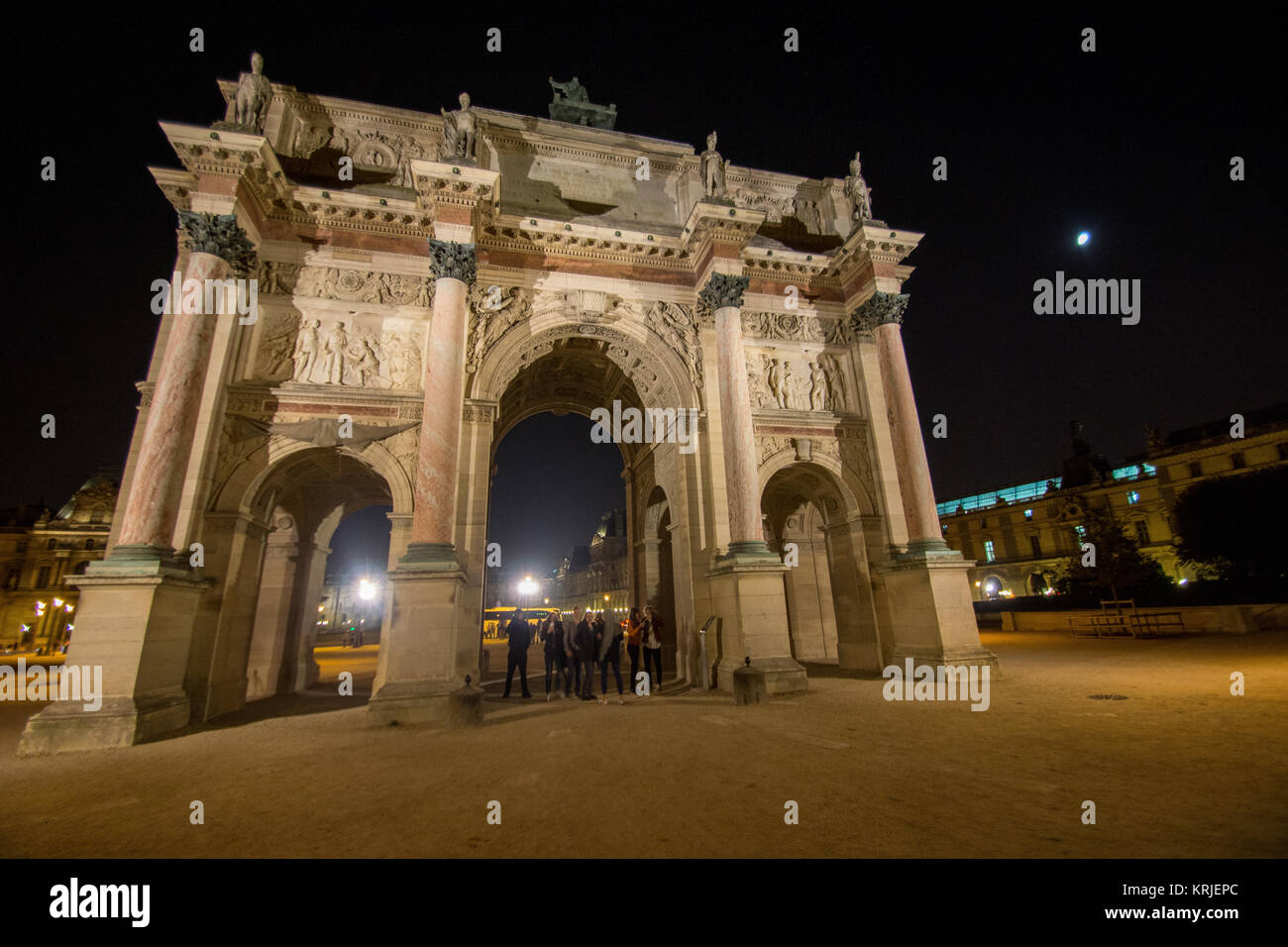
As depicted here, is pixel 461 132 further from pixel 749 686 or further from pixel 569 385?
pixel 749 686

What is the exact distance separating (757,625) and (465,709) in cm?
627

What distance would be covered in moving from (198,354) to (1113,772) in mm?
16077

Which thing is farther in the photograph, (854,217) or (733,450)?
(854,217)

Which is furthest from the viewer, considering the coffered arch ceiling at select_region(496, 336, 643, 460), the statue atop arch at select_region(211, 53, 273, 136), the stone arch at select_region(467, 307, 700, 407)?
the coffered arch ceiling at select_region(496, 336, 643, 460)

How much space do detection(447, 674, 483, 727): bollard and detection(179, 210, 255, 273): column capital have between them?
10.8m

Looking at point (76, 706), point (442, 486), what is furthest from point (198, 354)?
point (76, 706)

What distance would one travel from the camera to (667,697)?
11.6 m

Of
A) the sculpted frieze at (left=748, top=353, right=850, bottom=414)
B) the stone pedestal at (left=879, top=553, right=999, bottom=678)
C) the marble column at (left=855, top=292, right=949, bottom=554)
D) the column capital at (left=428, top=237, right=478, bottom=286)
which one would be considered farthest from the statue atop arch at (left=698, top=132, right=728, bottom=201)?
the stone pedestal at (left=879, top=553, right=999, bottom=678)

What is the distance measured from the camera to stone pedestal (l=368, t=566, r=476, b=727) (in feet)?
31.3

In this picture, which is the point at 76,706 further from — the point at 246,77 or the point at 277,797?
the point at 246,77

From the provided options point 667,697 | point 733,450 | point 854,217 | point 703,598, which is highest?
point 854,217

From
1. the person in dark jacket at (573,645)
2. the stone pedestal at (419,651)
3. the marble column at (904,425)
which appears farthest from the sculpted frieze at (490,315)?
the marble column at (904,425)

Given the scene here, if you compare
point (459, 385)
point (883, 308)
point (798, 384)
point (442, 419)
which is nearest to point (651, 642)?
point (442, 419)

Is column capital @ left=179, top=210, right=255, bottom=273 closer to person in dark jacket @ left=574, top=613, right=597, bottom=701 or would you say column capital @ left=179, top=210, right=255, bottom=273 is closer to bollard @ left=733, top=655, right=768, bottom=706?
person in dark jacket @ left=574, top=613, right=597, bottom=701
